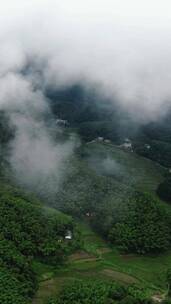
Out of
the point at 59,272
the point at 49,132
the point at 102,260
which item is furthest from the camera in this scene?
the point at 49,132

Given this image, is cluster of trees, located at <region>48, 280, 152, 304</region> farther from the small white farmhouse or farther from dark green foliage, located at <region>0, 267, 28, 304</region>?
the small white farmhouse

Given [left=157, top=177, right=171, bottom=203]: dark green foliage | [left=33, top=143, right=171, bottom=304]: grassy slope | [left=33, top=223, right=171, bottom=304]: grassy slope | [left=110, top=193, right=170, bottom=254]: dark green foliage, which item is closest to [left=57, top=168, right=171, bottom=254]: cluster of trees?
[left=110, top=193, right=170, bottom=254]: dark green foliage

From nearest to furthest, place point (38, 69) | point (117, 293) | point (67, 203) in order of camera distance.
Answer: point (117, 293) → point (67, 203) → point (38, 69)

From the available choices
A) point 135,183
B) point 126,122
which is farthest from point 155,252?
point 126,122

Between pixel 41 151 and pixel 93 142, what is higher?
pixel 93 142

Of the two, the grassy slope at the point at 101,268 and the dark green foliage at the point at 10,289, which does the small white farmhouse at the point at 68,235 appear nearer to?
the grassy slope at the point at 101,268

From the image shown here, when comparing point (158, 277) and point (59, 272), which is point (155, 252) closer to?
point (158, 277)
